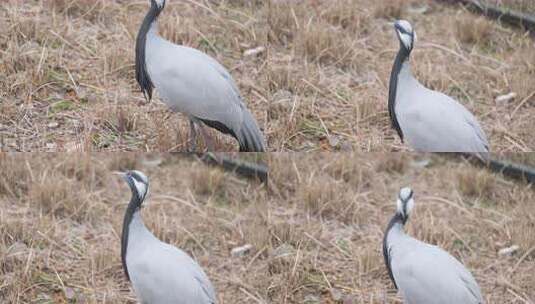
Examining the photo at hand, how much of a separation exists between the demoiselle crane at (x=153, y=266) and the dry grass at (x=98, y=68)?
16 centimetres

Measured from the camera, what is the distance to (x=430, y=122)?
2.77 m

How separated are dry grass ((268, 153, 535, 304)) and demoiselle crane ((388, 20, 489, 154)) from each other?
20 centimetres

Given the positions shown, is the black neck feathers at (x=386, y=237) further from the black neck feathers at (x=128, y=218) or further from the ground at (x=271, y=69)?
the black neck feathers at (x=128, y=218)

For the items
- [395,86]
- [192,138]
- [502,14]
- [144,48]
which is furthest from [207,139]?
[502,14]

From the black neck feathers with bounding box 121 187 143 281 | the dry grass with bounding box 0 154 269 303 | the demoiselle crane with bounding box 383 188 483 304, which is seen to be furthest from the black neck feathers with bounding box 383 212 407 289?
the black neck feathers with bounding box 121 187 143 281

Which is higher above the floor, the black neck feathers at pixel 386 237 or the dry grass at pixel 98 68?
the dry grass at pixel 98 68

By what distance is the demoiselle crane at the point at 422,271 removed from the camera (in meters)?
2.79

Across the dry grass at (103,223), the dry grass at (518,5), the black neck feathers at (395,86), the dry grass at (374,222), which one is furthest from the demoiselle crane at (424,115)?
the dry grass at (103,223)

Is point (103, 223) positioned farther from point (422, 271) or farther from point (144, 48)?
point (422, 271)

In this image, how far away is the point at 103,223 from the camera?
9.91 feet

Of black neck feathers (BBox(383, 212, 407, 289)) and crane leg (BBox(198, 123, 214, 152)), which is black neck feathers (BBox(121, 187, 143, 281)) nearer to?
crane leg (BBox(198, 123, 214, 152))

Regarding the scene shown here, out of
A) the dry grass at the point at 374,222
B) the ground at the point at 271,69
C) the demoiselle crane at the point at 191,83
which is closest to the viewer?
the demoiselle crane at the point at 191,83

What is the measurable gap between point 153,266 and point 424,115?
2.70 feet

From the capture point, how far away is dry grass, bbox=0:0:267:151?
9.30ft
